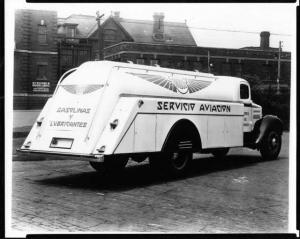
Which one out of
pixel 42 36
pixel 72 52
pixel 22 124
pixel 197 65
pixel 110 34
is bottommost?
pixel 22 124

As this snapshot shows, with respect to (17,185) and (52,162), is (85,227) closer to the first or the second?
(17,185)

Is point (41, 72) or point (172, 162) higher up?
point (41, 72)

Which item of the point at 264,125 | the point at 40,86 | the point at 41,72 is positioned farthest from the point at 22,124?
the point at 41,72

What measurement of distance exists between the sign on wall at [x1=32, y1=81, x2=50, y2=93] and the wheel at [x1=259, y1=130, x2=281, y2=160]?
54.3 ft

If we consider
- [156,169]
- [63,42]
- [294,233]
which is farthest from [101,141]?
[63,42]

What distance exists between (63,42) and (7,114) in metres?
38.8

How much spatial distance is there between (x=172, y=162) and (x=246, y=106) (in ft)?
11.7

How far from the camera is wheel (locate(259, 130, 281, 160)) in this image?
12.5 metres

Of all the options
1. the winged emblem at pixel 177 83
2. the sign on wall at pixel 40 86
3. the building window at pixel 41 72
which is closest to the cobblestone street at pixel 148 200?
the winged emblem at pixel 177 83

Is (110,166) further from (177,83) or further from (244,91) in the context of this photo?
(244,91)

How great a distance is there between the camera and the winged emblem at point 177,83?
9296 mm

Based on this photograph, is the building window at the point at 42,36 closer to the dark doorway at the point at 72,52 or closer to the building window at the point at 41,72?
the building window at the point at 41,72

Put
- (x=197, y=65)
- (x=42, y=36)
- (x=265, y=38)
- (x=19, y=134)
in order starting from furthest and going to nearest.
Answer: (x=197, y=65)
(x=42, y=36)
(x=19, y=134)
(x=265, y=38)

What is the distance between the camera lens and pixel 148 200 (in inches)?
297
